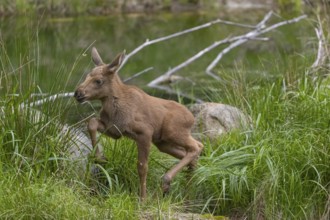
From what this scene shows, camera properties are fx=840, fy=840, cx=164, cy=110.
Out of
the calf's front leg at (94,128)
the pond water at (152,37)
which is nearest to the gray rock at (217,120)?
the calf's front leg at (94,128)

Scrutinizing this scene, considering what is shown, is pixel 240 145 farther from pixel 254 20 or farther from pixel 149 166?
pixel 254 20

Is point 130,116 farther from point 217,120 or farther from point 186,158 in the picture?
point 217,120

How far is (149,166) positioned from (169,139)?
1.68 ft

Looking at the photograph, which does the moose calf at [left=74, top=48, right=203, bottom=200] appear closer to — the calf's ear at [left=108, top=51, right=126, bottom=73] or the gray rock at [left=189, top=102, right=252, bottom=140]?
the calf's ear at [left=108, top=51, right=126, bottom=73]

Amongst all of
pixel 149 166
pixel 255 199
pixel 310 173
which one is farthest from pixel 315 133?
pixel 149 166

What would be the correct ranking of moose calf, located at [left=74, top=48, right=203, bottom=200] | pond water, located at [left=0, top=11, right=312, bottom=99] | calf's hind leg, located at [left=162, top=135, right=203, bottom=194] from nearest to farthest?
moose calf, located at [left=74, top=48, right=203, bottom=200], calf's hind leg, located at [left=162, top=135, right=203, bottom=194], pond water, located at [left=0, top=11, right=312, bottom=99]

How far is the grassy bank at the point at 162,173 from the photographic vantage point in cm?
609

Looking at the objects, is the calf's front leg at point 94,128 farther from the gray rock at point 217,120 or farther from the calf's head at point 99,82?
the gray rock at point 217,120

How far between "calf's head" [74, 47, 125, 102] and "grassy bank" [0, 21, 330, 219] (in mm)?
389

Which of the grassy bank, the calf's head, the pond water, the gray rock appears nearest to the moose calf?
the calf's head

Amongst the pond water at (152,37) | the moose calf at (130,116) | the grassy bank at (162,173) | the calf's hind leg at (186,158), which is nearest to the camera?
the grassy bank at (162,173)

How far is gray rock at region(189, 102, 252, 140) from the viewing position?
834 centimetres

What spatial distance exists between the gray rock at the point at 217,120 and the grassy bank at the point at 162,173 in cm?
43

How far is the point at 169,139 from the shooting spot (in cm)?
708
